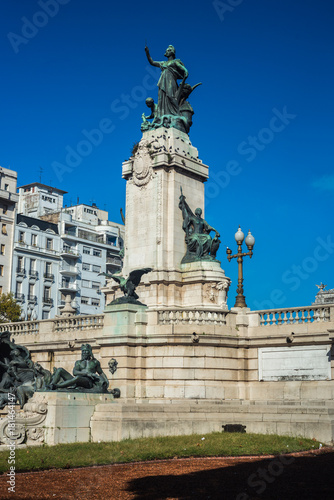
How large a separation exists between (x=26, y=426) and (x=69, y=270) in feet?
212

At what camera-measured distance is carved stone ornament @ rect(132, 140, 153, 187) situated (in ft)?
122

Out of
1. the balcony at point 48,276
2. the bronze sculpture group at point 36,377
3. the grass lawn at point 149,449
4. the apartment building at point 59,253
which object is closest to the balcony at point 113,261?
the apartment building at point 59,253

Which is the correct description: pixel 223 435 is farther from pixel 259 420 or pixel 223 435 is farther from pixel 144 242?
pixel 144 242

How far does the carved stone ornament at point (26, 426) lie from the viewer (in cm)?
2148

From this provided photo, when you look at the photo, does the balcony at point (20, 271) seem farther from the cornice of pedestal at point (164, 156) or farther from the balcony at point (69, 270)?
the cornice of pedestal at point (164, 156)

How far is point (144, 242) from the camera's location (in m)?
36.6

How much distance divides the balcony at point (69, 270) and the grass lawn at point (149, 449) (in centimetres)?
6359

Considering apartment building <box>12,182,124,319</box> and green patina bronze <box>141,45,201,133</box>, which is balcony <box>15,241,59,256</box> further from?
green patina bronze <box>141,45,201,133</box>

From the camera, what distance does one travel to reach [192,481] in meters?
15.2

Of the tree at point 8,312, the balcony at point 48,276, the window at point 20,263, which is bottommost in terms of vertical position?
the tree at point 8,312

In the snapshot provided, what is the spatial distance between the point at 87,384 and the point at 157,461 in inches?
269

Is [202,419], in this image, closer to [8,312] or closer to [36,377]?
[36,377]

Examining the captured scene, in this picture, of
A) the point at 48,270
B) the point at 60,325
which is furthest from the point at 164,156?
the point at 48,270

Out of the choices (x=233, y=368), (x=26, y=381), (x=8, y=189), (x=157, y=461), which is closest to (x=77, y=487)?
(x=157, y=461)
